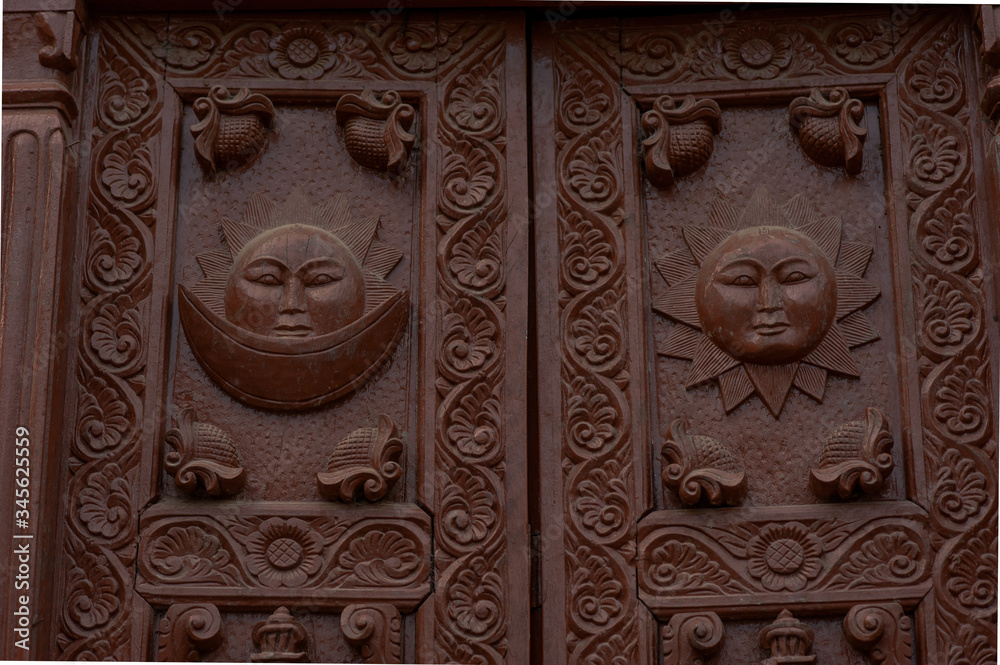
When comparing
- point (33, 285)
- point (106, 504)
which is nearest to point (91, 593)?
point (106, 504)

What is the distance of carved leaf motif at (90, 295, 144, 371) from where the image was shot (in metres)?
4.58

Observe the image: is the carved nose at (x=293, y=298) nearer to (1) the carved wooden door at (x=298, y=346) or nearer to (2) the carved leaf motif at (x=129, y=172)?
(1) the carved wooden door at (x=298, y=346)

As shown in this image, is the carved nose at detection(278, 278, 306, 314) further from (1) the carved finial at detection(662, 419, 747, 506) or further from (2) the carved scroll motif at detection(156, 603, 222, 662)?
(1) the carved finial at detection(662, 419, 747, 506)

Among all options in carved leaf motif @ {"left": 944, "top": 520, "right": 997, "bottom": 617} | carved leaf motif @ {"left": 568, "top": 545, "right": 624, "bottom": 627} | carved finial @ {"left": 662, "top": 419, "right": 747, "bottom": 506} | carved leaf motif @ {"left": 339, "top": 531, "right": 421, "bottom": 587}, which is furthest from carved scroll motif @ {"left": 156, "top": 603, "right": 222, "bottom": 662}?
carved leaf motif @ {"left": 944, "top": 520, "right": 997, "bottom": 617}

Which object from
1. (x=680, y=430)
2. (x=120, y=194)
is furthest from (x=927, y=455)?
(x=120, y=194)

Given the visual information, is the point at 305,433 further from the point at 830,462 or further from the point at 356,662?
the point at 830,462

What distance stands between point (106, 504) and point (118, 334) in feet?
1.84

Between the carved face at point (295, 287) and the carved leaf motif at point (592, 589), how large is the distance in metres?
1.08

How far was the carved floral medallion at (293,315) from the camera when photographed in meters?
4.59

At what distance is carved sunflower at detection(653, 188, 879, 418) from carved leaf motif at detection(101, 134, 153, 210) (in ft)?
5.80

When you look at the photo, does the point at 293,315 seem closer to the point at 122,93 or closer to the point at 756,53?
the point at 122,93

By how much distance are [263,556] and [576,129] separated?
1.79 metres

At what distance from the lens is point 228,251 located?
4746 millimetres

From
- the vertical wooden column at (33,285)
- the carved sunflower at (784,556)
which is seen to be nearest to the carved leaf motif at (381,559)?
the vertical wooden column at (33,285)
